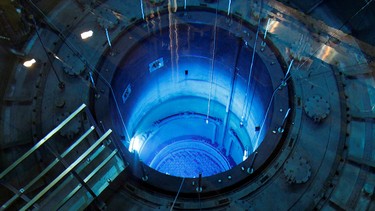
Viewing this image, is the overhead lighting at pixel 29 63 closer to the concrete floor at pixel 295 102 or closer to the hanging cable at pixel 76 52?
the concrete floor at pixel 295 102

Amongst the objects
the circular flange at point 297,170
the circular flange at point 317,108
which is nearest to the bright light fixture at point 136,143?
the circular flange at point 297,170

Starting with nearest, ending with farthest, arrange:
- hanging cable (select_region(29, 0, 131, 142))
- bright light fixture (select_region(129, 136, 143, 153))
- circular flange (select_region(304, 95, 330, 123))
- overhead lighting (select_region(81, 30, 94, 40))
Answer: circular flange (select_region(304, 95, 330, 123)), hanging cable (select_region(29, 0, 131, 142)), overhead lighting (select_region(81, 30, 94, 40)), bright light fixture (select_region(129, 136, 143, 153))

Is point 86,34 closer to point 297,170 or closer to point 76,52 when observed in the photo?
point 76,52

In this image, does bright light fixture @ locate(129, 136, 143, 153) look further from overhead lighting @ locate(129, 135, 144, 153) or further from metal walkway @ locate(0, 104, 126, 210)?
metal walkway @ locate(0, 104, 126, 210)

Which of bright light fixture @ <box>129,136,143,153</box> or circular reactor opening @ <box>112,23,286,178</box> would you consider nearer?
circular reactor opening @ <box>112,23,286,178</box>

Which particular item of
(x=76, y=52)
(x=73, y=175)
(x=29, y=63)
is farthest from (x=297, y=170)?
(x=29, y=63)

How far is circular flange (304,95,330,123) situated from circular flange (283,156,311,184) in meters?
0.90

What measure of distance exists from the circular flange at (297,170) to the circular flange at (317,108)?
0.90m

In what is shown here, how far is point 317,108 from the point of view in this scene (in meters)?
7.34

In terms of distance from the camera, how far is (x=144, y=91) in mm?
9930

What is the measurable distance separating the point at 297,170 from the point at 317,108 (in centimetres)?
132

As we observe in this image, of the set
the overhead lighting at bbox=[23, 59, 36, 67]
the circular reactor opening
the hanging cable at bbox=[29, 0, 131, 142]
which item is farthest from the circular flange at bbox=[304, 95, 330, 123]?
the overhead lighting at bbox=[23, 59, 36, 67]

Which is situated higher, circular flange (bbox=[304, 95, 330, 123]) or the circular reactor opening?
the circular reactor opening

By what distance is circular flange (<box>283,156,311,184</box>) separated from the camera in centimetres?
674
